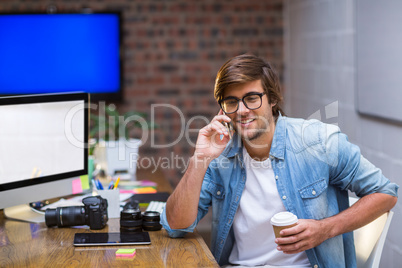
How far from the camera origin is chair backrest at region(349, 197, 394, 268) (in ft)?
6.04

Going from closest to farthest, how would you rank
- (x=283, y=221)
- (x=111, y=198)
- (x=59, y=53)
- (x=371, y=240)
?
(x=283, y=221) → (x=371, y=240) → (x=111, y=198) → (x=59, y=53)

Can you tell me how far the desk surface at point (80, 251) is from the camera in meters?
1.71

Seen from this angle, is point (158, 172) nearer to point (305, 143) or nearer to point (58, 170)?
point (58, 170)

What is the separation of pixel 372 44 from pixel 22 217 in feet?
6.06

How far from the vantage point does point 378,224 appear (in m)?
1.92

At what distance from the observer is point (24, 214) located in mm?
2287

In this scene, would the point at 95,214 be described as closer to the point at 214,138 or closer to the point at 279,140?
the point at 214,138

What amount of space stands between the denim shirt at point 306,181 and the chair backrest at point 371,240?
48 millimetres

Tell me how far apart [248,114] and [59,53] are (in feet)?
8.33

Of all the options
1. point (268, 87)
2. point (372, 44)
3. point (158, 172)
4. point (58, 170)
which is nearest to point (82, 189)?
point (58, 170)

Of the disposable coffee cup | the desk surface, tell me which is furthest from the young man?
the disposable coffee cup

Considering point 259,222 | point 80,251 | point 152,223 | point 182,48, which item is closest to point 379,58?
point 259,222

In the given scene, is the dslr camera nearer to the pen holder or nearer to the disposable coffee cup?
the pen holder

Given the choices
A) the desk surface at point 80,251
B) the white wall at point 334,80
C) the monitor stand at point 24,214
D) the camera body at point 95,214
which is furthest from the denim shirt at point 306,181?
the white wall at point 334,80
